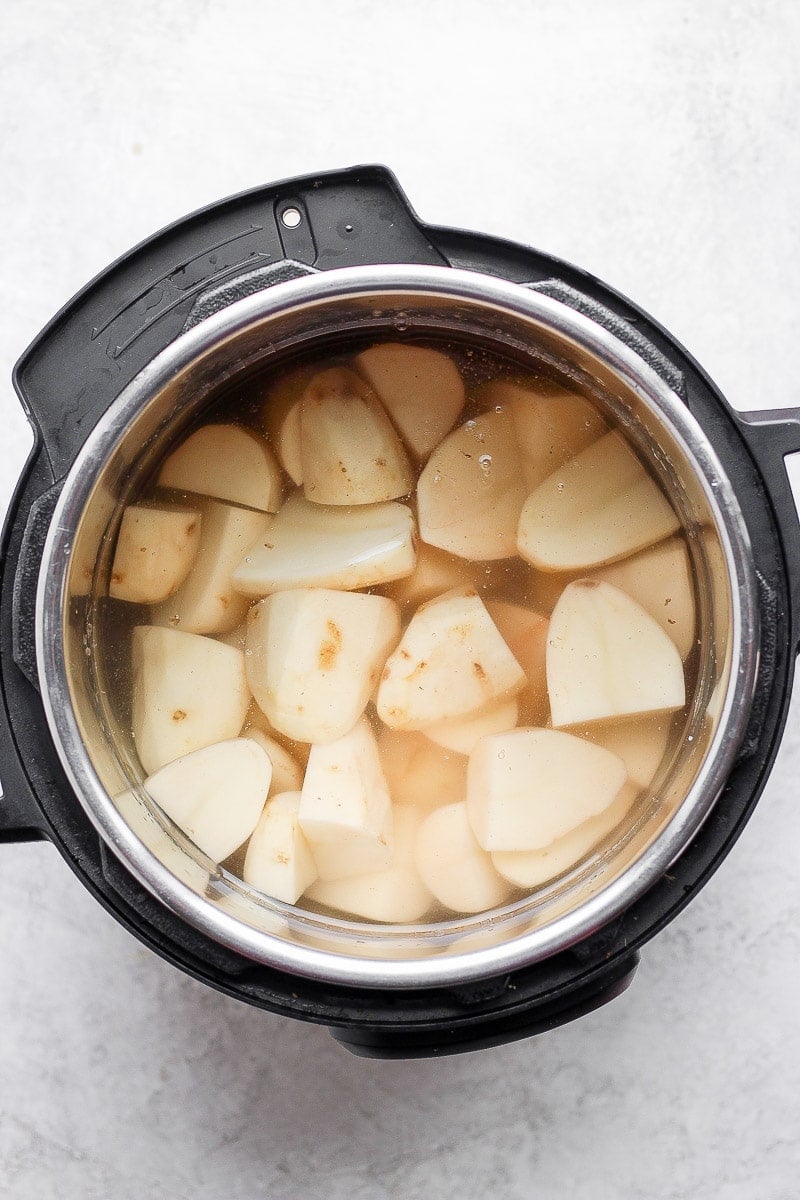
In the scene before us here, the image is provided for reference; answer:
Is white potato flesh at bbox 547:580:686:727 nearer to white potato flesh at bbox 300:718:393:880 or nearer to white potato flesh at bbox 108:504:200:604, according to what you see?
white potato flesh at bbox 300:718:393:880

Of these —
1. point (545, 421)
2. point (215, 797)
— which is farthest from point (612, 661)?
point (215, 797)

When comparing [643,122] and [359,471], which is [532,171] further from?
[359,471]

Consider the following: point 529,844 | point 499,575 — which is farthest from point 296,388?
point 529,844

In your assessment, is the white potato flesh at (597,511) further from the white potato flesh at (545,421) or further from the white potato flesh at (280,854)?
the white potato flesh at (280,854)

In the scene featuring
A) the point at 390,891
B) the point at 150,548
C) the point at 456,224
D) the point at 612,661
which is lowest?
the point at 390,891

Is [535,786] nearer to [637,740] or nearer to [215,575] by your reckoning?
[637,740]

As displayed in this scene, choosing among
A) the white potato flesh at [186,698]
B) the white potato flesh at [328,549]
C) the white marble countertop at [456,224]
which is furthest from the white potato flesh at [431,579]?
the white marble countertop at [456,224]

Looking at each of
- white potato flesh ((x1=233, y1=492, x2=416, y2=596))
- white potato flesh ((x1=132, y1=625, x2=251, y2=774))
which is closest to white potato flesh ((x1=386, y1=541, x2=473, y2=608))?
white potato flesh ((x1=233, y1=492, x2=416, y2=596))
